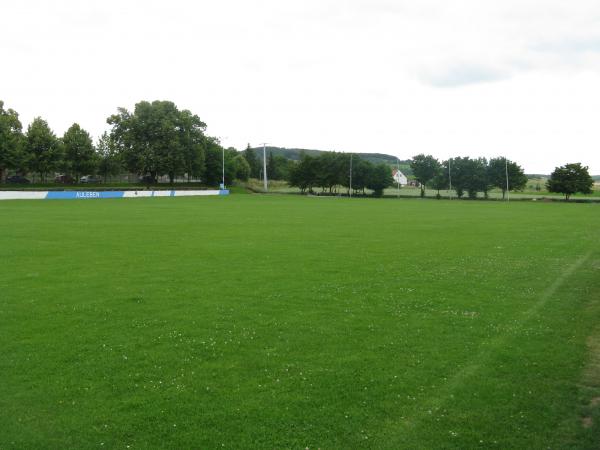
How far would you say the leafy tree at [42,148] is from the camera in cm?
8144

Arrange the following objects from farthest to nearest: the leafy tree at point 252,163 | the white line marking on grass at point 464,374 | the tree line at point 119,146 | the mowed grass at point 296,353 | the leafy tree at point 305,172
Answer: the leafy tree at point 252,163 < the leafy tree at point 305,172 < the tree line at point 119,146 < the white line marking on grass at point 464,374 < the mowed grass at point 296,353

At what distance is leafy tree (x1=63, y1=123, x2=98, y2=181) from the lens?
86562 mm

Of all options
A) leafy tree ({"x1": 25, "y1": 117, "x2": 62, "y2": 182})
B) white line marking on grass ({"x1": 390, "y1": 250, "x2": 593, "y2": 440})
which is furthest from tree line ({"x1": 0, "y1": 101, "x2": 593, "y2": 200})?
white line marking on grass ({"x1": 390, "y1": 250, "x2": 593, "y2": 440})

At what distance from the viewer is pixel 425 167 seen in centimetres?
11138

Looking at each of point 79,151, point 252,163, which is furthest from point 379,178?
point 252,163

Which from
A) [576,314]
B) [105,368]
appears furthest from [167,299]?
[576,314]

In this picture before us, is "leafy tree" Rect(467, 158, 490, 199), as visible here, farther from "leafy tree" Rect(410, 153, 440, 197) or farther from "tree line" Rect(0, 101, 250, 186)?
"tree line" Rect(0, 101, 250, 186)

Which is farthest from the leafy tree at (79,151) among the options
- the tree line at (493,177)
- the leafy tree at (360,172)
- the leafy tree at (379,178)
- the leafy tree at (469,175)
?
the leafy tree at (469,175)

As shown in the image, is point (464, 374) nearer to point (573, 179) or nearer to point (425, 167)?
point (573, 179)

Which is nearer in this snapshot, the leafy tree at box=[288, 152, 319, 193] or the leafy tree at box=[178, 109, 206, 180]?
the leafy tree at box=[178, 109, 206, 180]

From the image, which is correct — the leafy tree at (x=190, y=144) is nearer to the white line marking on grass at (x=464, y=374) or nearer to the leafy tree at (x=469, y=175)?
the leafy tree at (x=469, y=175)

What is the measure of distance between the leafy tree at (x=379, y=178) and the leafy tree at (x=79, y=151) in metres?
55.0

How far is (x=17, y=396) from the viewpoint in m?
6.16

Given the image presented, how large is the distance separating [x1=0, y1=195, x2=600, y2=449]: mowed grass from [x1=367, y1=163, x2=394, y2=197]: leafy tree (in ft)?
297
